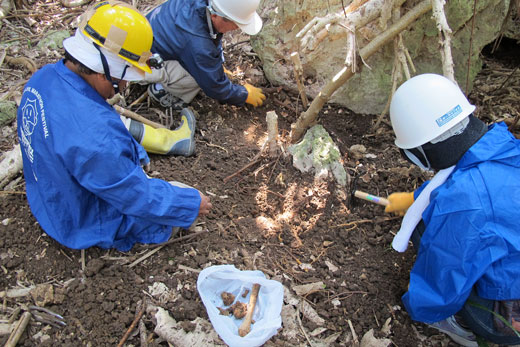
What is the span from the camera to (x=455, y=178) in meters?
1.97

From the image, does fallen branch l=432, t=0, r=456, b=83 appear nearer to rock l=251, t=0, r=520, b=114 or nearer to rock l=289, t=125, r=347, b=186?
rock l=251, t=0, r=520, b=114

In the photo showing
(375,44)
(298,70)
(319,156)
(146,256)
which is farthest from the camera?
(298,70)

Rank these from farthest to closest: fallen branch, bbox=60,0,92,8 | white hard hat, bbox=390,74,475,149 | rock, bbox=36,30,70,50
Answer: fallen branch, bbox=60,0,92,8
rock, bbox=36,30,70,50
white hard hat, bbox=390,74,475,149

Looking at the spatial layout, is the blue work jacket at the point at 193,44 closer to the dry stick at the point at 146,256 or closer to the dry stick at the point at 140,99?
the dry stick at the point at 140,99

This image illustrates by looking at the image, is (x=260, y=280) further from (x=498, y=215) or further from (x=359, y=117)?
(x=359, y=117)

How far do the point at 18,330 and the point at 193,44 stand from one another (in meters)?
2.43

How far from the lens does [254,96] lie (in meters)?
3.73

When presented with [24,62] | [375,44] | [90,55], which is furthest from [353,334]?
[24,62]

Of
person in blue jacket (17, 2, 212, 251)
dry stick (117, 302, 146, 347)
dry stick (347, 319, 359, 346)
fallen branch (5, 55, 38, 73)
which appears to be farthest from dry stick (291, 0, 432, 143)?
fallen branch (5, 55, 38, 73)

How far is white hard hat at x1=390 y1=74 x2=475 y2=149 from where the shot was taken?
6.59 ft

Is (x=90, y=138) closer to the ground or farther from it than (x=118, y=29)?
closer to the ground

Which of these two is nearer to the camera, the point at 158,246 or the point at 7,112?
the point at 158,246

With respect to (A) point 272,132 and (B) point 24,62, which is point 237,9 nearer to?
(A) point 272,132

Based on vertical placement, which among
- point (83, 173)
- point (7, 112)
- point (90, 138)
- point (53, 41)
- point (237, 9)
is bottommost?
point (7, 112)
